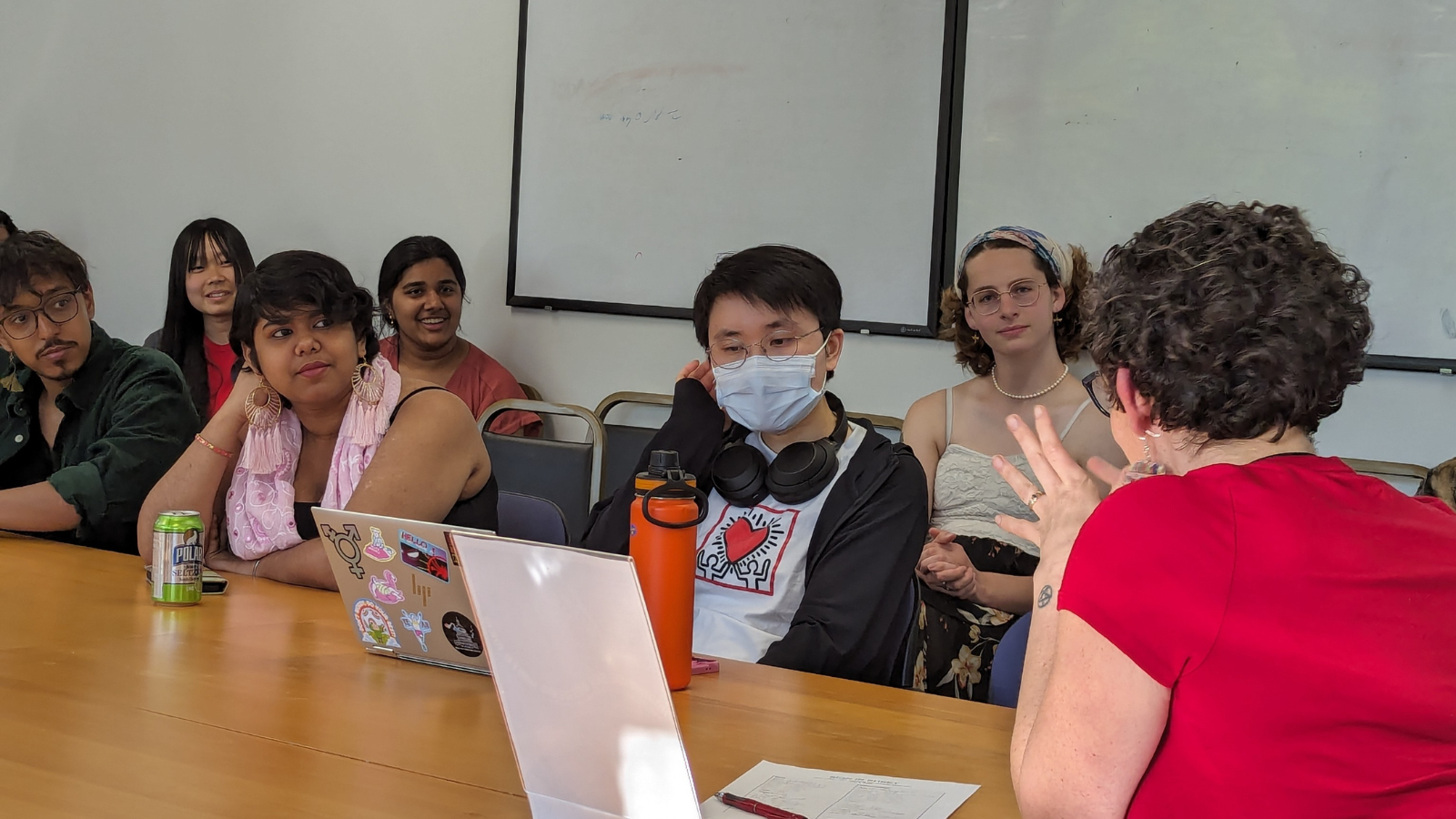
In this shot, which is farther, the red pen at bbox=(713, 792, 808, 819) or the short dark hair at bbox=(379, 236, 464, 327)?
the short dark hair at bbox=(379, 236, 464, 327)

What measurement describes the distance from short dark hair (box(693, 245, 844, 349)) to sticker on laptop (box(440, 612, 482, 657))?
2.55ft

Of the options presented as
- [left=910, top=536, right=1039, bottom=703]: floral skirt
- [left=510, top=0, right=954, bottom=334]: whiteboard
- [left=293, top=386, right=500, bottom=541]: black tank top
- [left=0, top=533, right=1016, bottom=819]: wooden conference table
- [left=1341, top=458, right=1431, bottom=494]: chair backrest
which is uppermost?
[left=510, top=0, right=954, bottom=334]: whiteboard

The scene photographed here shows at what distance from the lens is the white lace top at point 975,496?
266 cm

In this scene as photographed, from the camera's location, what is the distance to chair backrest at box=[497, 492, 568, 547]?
208 cm

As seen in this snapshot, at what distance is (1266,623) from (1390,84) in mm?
2538

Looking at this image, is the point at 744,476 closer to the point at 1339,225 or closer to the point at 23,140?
the point at 1339,225

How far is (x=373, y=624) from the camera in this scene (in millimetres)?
1449

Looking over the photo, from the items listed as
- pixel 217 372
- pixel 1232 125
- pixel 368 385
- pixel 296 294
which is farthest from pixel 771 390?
pixel 217 372

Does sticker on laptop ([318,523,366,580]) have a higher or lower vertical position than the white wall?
lower

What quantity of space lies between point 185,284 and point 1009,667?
10.9 feet

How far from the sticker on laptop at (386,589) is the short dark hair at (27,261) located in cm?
149

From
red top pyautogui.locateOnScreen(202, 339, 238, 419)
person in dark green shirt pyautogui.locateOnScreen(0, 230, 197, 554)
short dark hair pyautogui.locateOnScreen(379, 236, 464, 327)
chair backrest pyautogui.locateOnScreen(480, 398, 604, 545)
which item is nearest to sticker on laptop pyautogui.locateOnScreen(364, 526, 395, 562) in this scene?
person in dark green shirt pyautogui.locateOnScreen(0, 230, 197, 554)

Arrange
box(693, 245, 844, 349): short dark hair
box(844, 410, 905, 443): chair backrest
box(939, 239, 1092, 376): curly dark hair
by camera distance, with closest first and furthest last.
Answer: box(693, 245, 844, 349): short dark hair
box(939, 239, 1092, 376): curly dark hair
box(844, 410, 905, 443): chair backrest

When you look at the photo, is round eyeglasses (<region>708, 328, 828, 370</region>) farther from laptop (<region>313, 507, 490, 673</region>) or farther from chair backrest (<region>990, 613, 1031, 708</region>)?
laptop (<region>313, 507, 490, 673</region>)
